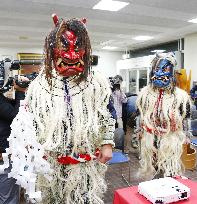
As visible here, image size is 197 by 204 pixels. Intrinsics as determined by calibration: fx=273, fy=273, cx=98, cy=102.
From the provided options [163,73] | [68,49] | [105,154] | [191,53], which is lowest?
[105,154]

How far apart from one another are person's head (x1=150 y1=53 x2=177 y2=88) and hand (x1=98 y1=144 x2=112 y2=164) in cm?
115

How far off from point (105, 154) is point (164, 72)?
1.25 metres

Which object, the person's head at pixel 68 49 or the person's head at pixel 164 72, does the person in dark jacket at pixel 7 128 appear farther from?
the person's head at pixel 164 72

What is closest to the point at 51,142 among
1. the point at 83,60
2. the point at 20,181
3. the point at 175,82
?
the point at 20,181

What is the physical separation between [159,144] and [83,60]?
51.5 inches

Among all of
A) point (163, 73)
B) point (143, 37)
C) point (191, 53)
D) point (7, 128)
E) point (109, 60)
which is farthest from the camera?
point (109, 60)

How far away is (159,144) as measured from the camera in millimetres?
2439

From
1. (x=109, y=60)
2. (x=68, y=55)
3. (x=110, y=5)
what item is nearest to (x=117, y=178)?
(x=68, y=55)

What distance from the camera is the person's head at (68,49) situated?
1412 mm

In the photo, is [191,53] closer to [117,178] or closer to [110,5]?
[110,5]

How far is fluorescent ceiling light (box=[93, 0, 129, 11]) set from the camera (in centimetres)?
447

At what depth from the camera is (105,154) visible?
1.46 m

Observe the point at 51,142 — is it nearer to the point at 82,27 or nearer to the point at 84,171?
the point at 84,171

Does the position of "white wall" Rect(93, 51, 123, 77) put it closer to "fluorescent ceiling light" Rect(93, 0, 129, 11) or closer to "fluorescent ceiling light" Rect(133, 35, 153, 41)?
"fluorescent ceiling light" Rect(133, 35, 153, 41)
